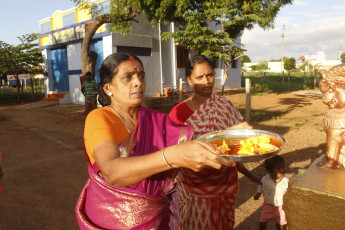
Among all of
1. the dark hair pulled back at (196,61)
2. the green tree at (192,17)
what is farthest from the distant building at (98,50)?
the dark hair pulled back at (196,61)

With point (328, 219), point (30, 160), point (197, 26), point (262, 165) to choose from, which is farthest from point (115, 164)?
point (197, 26)

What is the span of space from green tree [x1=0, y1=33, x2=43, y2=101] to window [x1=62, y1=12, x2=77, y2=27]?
136 inches

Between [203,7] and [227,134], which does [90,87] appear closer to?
[203,7]

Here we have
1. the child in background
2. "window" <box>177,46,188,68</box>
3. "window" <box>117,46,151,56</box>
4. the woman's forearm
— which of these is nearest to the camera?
the woman's forearm

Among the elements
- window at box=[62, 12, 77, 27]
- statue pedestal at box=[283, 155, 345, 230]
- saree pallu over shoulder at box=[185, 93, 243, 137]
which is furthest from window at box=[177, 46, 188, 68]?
statue pedestal at box=[283, 155, 345, 230]

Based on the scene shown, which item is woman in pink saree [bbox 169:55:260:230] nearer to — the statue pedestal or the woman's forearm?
the statue pedestal

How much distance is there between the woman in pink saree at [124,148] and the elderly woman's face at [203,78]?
2.86 feet

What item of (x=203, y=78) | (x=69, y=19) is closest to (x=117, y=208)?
(x=203, y=78)

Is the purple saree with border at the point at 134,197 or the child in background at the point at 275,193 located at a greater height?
the purple saree with border at the point at 134,197

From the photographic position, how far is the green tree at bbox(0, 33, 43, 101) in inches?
651

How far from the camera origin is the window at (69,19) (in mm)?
14977

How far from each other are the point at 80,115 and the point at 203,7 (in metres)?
6.88

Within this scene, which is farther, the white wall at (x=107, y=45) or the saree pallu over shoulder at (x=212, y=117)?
the white wall at (x=107, y=45)

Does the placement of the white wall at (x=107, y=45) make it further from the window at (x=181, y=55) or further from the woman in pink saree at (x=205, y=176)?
the woman in pink saree at (x=205, y=176)
